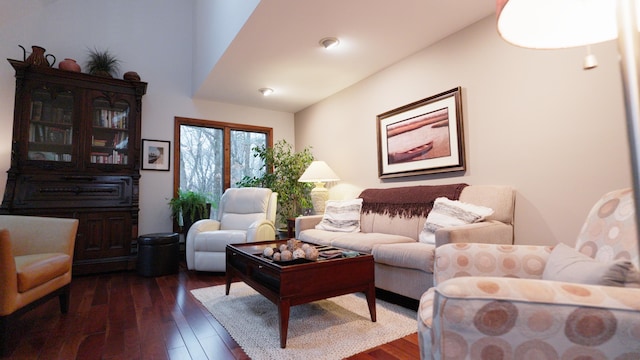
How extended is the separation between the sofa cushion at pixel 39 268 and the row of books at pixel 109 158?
175 centimetres

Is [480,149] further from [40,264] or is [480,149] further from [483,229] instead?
[40,264]

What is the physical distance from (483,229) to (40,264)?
112 inches

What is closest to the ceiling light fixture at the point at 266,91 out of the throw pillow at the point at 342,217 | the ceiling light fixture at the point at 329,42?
the ceiling light fixture at the point at 329,42

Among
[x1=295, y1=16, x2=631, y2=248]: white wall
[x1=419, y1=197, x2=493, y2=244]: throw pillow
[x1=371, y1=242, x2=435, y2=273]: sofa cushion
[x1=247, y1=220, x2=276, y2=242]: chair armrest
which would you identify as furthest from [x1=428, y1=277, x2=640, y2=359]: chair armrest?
[x1=247, y1=220, x2=276, y2=242]: chair armrest

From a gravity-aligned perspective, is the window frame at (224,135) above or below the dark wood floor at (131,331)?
above

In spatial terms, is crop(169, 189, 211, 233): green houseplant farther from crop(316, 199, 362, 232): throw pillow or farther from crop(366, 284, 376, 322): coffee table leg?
crop(366, 284, 376, 322): coffee table leg

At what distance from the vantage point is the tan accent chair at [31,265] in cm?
167

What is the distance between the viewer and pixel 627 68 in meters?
0.46

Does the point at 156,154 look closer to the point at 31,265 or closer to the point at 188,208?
the point at 188,208

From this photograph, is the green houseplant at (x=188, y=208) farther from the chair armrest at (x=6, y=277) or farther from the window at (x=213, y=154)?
the chair armrest at (x=6, y=277)

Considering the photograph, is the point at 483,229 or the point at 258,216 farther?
the point at 258,216

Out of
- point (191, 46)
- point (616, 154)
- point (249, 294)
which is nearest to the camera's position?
point (616, 154)

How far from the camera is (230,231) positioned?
3.44 m

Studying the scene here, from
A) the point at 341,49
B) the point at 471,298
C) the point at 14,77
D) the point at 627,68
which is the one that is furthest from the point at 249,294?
the point at 14,77
